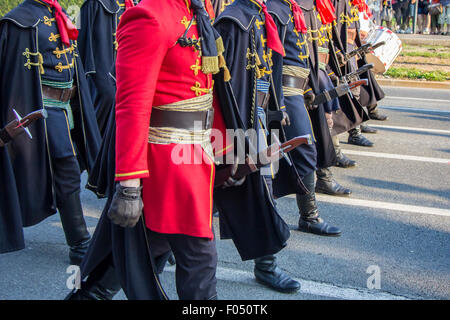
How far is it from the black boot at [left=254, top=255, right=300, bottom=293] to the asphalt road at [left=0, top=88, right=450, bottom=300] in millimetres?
49

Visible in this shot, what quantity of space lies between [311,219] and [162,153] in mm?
2379

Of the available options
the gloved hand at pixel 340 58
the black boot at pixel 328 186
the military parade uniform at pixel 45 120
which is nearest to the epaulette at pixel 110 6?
the military parade uniform at pixel 45 120

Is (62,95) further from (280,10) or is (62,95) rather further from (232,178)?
(232,178)

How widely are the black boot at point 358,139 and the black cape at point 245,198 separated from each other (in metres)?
4.55

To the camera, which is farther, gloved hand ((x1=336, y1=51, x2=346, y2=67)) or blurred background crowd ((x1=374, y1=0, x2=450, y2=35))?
blurred background crowd ((x1=374, y1=0, x2=450, y2=35))

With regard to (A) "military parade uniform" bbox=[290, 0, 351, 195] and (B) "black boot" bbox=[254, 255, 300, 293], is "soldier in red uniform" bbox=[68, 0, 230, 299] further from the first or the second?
(A) "military parade uniform" bbox=[290, 0, 351, 195]

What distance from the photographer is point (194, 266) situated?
8.70 ft

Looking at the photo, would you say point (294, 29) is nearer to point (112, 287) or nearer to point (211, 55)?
point (211, 55)

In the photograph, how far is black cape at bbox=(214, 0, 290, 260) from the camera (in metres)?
3.25

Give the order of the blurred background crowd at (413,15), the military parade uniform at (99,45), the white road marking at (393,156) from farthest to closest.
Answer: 1. the blurred background crowd at (413,15)
2. the white road marking at (393,156)
3. the military parade uniform at (99,45)

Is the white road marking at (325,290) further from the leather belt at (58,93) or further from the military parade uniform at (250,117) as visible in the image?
the leather belt at (58,93)

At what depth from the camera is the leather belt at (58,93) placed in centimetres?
408

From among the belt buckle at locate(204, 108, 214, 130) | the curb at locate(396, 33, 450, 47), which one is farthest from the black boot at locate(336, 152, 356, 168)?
the curb at locate(396, 33, 450, 47)

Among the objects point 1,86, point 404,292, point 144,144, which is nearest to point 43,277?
point 1,86
